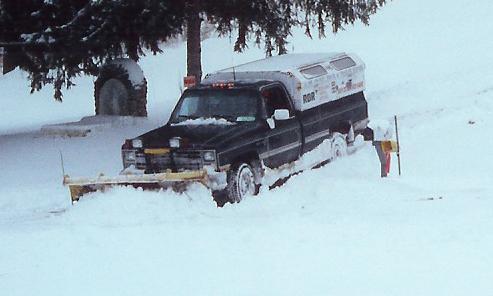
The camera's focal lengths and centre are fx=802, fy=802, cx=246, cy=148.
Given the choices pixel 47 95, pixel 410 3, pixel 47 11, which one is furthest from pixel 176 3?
pixel 410 3

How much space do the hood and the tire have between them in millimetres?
7829

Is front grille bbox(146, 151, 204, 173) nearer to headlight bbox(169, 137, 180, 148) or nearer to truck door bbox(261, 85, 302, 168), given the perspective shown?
headlight bbox(169, 137, 180, 148)

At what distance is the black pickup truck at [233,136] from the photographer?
38.0ft

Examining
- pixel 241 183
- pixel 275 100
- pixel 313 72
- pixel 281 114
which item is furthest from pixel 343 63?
pixel 241 183

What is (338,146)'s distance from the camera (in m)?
14.6

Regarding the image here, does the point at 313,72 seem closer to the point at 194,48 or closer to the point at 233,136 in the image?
the point at 233,136

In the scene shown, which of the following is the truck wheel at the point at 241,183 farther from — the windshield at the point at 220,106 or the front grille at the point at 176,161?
the windshield at the point at 220,106

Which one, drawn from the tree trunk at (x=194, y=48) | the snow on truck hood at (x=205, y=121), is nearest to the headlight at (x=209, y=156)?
the snow on truck hood at (x=205, y=121)

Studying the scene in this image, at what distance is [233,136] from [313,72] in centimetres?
309

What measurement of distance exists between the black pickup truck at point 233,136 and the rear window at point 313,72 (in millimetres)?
564

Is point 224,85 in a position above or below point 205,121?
above

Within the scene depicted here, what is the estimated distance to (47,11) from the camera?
18047 millimetres

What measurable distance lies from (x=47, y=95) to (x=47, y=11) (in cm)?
1999

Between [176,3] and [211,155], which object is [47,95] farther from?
[211,155]
